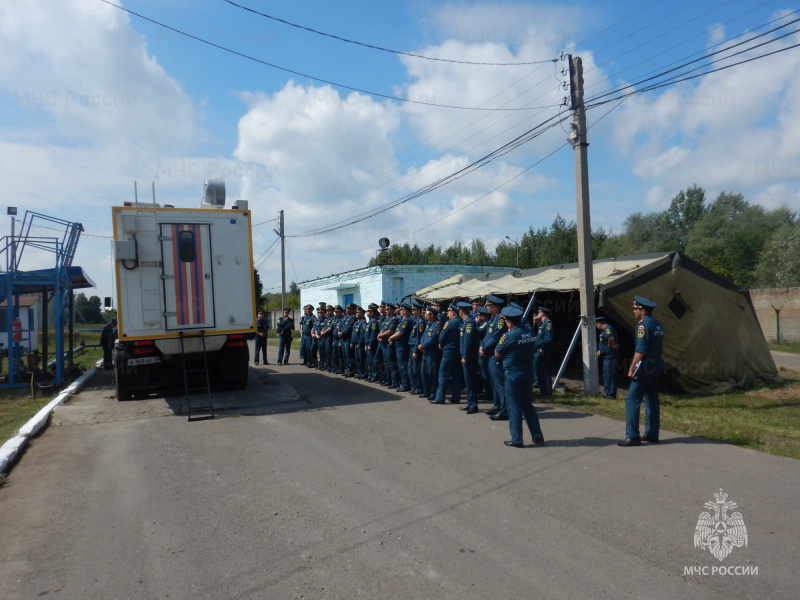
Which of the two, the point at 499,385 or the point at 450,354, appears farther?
the point at 450,354

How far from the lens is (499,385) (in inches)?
342

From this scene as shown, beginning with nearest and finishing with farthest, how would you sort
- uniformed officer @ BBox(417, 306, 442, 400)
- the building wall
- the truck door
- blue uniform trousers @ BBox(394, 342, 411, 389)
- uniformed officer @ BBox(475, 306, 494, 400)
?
uniformed officer @ BBox(475, 306, 494, 400), the truck door, uniformed officer @ BBox(417, 306, 442, 400), blue uniform trousers @ BBox(394, 342, 411, 389), the building wall

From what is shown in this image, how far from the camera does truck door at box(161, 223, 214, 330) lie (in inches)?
397

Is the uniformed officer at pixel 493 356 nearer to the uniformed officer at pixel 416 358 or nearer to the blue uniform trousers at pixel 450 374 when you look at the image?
the blue uniform trousers at pixel 450 374

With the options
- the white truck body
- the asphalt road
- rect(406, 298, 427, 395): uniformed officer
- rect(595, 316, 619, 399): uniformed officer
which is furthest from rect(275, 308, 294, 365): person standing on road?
rect(595, 316, 619, 399): uniformed officer

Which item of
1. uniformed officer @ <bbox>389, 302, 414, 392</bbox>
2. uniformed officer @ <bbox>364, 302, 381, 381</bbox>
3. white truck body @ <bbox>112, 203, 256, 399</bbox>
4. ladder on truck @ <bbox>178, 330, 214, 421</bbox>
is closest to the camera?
ladder on truck @ <bbox>178, 330, 214, 421</bbox>

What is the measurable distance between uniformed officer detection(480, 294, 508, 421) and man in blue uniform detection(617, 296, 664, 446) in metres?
1.92

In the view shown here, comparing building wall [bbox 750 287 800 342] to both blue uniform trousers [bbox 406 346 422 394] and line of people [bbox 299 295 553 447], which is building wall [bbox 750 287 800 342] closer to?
line of people [bbox 299 295 553 447]

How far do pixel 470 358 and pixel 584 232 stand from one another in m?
3.40

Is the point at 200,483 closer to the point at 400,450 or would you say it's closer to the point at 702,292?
the point at 400,450

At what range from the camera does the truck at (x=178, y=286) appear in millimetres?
9820

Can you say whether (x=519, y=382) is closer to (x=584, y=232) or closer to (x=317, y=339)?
(x=584, y=232)

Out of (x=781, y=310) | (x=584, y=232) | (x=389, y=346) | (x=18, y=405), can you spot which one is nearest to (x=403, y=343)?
(x=389, y=346)

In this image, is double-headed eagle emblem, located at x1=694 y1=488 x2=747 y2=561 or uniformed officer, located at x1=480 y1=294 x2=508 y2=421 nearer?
double-headed eagle emblem, located at x1=694 y1=488 x2=747 y2=561
